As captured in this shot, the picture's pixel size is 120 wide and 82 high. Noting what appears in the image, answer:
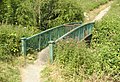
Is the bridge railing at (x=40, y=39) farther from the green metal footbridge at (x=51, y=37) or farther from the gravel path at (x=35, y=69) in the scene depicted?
the gravel path at (x=35, y=69)

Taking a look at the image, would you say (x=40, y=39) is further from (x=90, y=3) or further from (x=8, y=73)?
(x=90, y=3)

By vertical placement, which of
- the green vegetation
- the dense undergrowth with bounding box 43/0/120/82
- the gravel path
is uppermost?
the dense undergrowth with bounding box 43/0/120/82

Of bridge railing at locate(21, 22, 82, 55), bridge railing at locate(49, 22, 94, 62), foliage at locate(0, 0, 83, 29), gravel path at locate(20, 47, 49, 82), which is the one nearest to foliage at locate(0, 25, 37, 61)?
bridge railing at locate(21, 22, 82, 55)

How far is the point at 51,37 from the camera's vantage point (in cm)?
1303

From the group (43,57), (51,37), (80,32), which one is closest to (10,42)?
(43,57)

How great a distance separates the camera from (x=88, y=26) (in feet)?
50.1

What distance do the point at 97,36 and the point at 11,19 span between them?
218 inches

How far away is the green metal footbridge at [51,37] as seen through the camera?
10.4 meters

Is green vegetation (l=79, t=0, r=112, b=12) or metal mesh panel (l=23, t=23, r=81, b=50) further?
green vegetation (l=79, t=0, r=112, b=12)

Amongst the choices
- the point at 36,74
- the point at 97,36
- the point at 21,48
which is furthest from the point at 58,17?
the point at 36,74

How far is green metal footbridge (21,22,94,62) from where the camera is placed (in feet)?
34.2

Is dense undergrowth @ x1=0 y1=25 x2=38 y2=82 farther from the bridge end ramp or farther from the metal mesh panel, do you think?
the bridge end ramp

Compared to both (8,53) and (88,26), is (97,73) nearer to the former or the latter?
(8,53)

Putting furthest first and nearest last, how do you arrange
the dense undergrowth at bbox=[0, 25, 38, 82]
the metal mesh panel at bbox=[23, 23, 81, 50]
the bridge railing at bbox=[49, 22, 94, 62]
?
the bridge railing at bbox=[49, 22, 94, 62]
the metal mesh panel at bbox=[23, 23, 81, 50]
the dense undergrowth at bbox=[0, 25, 38, 82]
